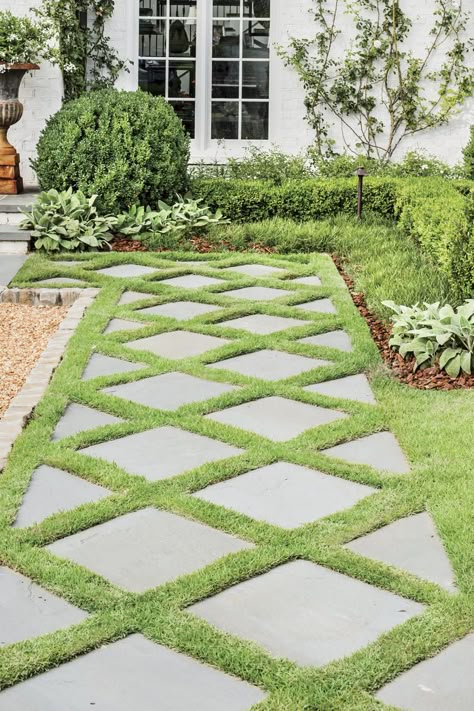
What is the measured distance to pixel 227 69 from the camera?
39.7 ft

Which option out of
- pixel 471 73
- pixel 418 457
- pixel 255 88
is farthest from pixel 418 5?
pixel 418 457

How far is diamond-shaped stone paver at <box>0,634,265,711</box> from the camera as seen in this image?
2.77 metres

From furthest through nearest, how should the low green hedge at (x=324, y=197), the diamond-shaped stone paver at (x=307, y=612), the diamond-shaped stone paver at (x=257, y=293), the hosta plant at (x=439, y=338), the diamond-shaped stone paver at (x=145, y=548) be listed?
1. the low green hedge at (x=324, y=197)
2. the diamond-shaped stone paver at (x=257, y=293)
3. the hosta plant at (x=439, y=338)
4. the diamond-shaped stone paver at (x=145, y=548)
5. the diamond-shaped stone paver at (x=307, y=612)

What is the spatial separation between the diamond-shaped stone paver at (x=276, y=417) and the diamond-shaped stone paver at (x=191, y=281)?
8.01 ft

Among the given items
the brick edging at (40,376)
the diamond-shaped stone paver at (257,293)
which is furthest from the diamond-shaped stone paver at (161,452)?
the diamond-shaped stone paver at (257,293)

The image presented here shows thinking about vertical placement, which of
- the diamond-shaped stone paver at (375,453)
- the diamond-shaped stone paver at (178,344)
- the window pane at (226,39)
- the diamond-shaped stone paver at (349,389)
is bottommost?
the diamond-shaped stone paver at (375,453)

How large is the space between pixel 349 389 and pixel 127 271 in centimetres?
297

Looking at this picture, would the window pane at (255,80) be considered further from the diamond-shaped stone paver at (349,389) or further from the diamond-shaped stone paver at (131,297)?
the diamond-shaped stone paver at (349,389)

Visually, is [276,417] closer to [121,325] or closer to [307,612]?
[307,612]

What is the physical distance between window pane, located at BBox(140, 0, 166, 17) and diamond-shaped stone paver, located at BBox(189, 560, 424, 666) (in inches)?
377

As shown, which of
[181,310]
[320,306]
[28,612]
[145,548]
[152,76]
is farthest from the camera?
[152,76]

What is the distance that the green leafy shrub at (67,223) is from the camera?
8.47 metres

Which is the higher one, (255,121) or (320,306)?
(255,121)

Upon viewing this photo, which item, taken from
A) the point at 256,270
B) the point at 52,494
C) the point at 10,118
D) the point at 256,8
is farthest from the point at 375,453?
the point at 256,8
